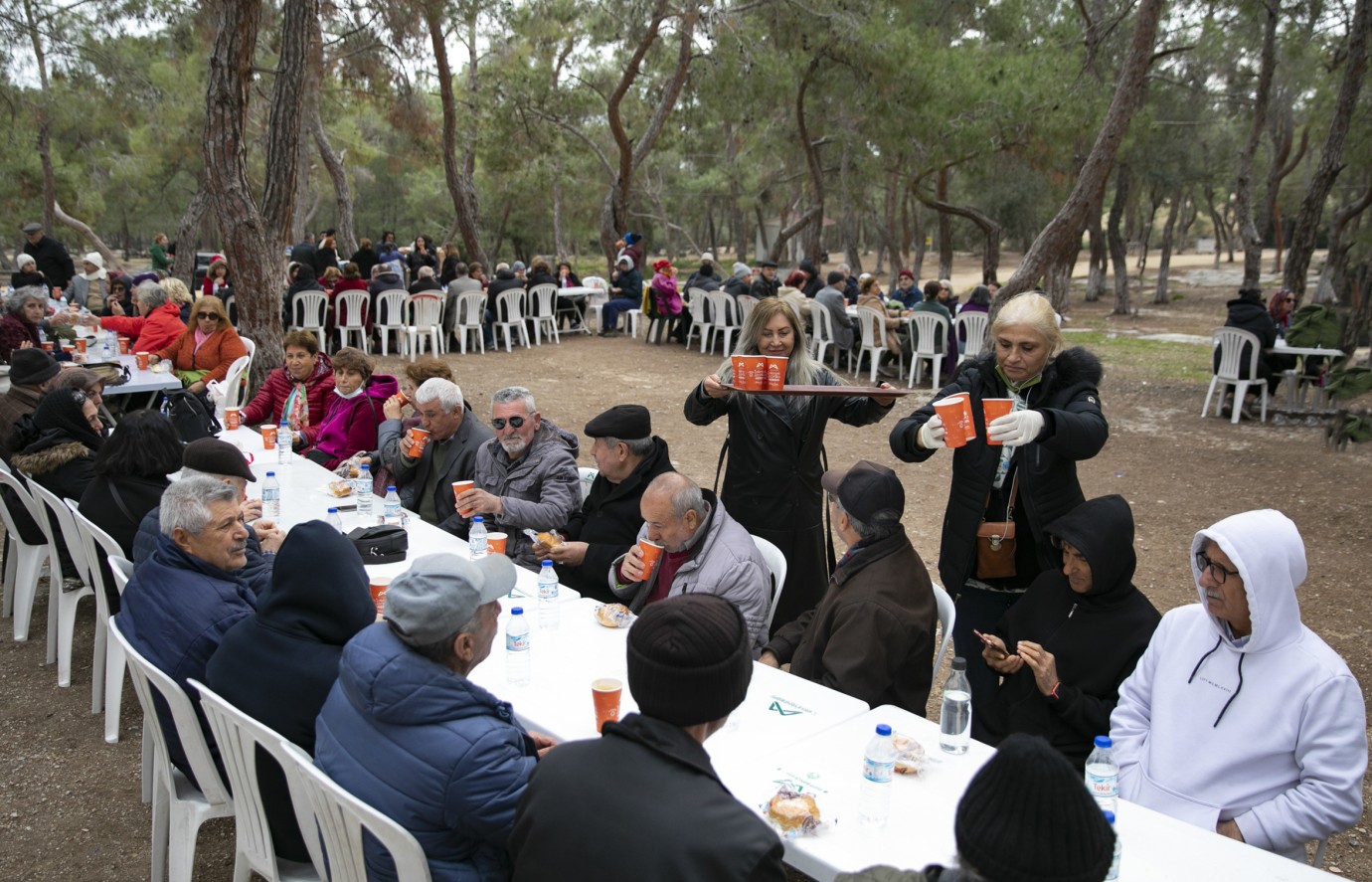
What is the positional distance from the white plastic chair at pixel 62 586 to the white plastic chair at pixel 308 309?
842 centimetres

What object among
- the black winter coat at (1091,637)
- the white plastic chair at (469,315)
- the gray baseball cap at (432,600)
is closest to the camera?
the gray baseball cap at (432,600)

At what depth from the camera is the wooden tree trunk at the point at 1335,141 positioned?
11305 mm

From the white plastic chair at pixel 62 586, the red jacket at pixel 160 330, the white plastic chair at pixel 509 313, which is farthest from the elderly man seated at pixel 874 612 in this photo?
the white plastic chair at pixel 509 313

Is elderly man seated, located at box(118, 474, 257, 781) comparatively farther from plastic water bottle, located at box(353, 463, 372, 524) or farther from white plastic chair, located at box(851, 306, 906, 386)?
white plastic chair, located at box(851, 306, 906, 386)

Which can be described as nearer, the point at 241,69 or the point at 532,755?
the point at 532,755

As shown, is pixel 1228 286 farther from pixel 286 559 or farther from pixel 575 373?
pixel 286 559

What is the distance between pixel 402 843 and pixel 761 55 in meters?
16.3

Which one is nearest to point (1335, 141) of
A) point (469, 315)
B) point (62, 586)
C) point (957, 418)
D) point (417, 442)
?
point (469, 315)

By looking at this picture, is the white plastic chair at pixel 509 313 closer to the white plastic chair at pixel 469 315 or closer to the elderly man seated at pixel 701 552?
the white plastic chair at pixel 469 315

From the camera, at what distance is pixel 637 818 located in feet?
5.50

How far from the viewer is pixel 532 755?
237cm

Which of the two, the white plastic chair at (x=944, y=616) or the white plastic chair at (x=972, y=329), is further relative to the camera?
the white plastic chair at (x=972, y=329)

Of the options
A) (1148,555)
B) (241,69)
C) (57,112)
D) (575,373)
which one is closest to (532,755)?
(1148,555)

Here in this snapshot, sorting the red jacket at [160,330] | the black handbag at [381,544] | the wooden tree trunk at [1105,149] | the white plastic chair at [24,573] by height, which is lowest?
the white plastic chair at [24,573]
